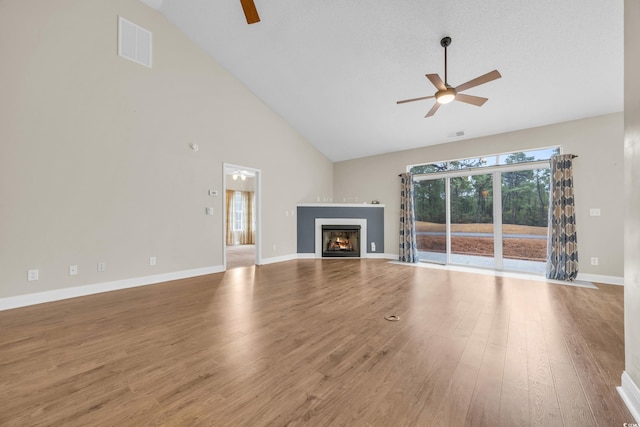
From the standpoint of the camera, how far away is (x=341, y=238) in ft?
23.2

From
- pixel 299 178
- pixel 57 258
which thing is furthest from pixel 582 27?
pixel 57 258

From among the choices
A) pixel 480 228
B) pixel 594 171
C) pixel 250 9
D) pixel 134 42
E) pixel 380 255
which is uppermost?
pixel 134 42

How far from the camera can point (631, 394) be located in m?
1.47

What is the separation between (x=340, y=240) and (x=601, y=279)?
5.12 m

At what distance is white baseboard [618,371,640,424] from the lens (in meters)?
1.39

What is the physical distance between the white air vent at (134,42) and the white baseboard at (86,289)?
3.54 m

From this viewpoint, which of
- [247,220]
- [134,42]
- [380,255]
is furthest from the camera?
[247,220]

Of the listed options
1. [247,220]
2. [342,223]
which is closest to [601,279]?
[342,223]

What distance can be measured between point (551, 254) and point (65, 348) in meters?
6.97

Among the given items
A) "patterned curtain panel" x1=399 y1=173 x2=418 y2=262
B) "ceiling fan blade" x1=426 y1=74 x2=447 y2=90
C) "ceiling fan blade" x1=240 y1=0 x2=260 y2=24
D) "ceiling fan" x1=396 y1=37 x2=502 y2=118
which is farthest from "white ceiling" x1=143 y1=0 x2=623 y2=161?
"ceiling fan blade" x1=240 y1=0 x2=260 y2=24

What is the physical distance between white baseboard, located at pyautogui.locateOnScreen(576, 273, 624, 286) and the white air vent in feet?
27.6

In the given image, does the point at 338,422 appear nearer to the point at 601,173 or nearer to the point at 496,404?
the point at 496,404

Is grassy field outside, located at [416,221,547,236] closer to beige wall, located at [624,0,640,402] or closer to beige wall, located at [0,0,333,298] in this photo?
beige wall, located at [624,0,640,402]

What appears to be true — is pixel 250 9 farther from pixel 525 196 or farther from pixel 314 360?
pixel 525 196
